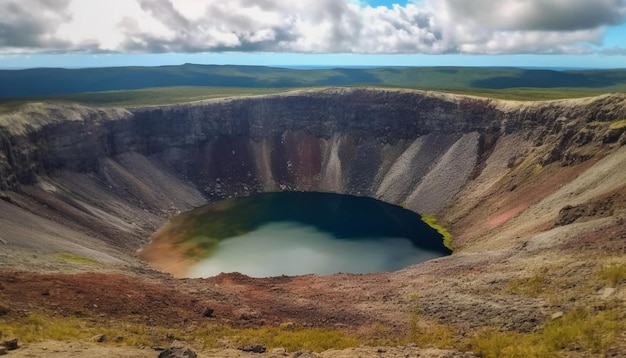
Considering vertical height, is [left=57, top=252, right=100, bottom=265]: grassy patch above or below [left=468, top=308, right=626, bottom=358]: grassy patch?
below

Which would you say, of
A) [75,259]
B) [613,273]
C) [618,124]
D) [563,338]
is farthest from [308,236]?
[563,338]

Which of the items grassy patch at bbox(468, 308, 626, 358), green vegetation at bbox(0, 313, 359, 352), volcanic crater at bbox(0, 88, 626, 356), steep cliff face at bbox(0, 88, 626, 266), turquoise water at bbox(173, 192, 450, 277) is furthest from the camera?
steep cliff face at bbox(0, 88, 626, 266)

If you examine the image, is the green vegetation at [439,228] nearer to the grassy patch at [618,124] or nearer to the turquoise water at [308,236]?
the turquoise water at [308,236]

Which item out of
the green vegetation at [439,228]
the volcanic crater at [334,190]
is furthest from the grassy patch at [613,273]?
the green vegetation at [439,228]

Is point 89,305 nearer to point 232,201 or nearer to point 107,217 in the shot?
point 107,217

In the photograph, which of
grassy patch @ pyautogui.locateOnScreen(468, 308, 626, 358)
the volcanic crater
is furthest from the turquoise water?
grassy patch @ pyautogui.locateOnScreen(468, 308, 626, 358)

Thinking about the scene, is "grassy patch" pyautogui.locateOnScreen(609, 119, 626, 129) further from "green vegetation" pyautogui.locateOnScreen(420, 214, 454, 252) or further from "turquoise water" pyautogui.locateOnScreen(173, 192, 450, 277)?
"turquoise water" pyautogui.locateOnScreen(173, 192, 450, 277)
